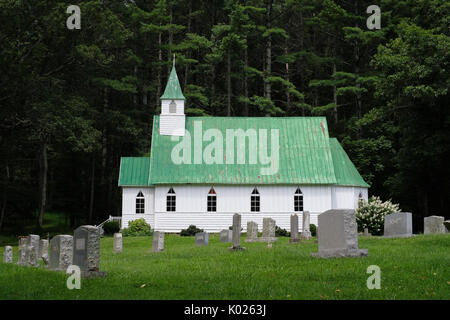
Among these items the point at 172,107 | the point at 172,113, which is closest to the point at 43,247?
the point at 172,113

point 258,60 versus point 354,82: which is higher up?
point 258,60

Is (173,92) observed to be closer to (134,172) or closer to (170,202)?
(134,172)

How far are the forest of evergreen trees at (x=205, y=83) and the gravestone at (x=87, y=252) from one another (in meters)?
21.2

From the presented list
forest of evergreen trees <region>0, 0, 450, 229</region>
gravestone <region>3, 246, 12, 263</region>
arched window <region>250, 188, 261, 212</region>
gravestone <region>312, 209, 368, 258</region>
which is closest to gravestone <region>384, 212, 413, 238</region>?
gravestone <region>312, 209, 368, 258</region>

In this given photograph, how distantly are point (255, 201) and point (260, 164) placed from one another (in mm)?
2646

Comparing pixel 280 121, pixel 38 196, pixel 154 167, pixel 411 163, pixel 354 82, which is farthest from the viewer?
pixel 38 196

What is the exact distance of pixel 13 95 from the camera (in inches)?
1260

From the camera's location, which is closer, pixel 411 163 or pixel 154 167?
pixel 411 163

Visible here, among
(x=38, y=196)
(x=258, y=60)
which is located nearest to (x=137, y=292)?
(x=38, y=196)

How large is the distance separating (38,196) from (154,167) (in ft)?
57.7

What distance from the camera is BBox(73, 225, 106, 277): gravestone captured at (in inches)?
479

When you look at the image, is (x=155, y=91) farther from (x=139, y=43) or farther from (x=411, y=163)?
(x=411, y=163)

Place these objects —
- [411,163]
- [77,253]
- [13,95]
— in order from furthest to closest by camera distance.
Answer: [411,163], [13,95], [77,253]

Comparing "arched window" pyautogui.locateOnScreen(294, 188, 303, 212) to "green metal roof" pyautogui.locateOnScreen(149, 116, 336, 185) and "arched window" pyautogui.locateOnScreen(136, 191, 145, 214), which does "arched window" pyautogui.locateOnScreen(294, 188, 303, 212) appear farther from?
"arched window" pyautogui.locateOnScreen(136, 191, 145, 214)
